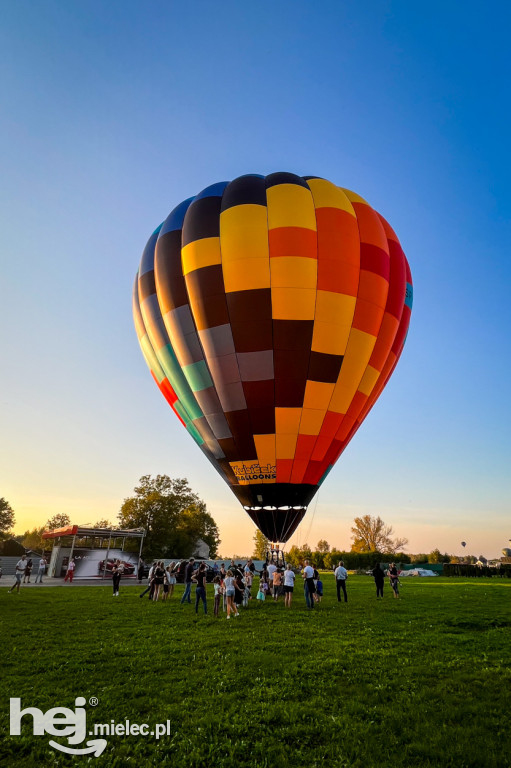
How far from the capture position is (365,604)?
14.2 metres

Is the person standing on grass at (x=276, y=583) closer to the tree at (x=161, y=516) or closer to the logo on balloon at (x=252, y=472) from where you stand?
the logo on balloon at (x=252, y=472)

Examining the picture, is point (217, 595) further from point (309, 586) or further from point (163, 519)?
point (163, 519)

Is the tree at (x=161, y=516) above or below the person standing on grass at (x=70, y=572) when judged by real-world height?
above

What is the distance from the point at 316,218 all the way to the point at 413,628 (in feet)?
43.1

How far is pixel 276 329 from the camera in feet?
48.5

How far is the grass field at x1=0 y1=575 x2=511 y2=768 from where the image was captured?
4.04 meters

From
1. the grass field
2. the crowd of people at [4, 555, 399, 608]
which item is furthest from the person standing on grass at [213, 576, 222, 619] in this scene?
the grass field

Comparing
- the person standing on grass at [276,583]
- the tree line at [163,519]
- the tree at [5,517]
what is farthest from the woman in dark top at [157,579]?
the tree at [5,517]

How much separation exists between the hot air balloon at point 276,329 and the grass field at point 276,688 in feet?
19.5

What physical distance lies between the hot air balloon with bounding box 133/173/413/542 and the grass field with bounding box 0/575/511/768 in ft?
19.5

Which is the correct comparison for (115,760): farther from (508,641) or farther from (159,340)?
(159,340)

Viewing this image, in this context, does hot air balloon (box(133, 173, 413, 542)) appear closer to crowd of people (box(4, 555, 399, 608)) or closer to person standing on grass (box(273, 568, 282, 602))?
person standing on grass (box(273, 568, 282, 602))

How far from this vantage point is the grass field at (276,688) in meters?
4.04

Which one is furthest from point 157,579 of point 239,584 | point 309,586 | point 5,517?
point 5,517
